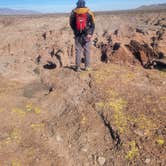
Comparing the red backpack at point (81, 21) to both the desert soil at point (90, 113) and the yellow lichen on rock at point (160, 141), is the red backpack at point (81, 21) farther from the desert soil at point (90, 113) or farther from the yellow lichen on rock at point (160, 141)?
the yellow lichen on rock at point (160, 141)

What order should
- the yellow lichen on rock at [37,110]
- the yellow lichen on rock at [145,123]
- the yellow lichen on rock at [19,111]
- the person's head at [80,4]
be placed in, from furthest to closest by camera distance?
the person's head at [80,4] → the yellow lichen on rock at [37,110] → the yellow lichen on rock at [19,111] → the yellow lichen on rock at [145,123]

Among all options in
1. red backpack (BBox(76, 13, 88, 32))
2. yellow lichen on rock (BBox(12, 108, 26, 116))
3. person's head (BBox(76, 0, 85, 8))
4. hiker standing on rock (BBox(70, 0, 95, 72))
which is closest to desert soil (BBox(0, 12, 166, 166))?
yellow lichen on rock (BBox(12, 108, 26, 116))

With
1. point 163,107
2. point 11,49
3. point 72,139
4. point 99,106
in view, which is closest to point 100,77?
point 99,106

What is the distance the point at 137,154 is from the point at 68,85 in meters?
3.23

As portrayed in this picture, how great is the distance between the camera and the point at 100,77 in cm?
792

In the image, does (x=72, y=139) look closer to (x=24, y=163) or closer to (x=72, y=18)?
(x=24, y=163)

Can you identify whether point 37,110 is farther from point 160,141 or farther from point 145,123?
point 160,141

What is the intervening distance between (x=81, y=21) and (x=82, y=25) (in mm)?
111

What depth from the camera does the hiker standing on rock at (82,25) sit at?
808 centimetres

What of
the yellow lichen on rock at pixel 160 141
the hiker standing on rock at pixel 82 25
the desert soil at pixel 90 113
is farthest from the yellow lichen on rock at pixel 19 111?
the yellow lichen on rock at pixel 160 141

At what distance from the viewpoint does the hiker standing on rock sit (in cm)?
808

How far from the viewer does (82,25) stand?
8.20 meters

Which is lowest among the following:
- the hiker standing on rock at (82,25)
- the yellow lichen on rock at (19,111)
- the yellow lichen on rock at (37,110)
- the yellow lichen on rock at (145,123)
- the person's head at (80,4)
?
the yellow lichen on rock at (37,110)

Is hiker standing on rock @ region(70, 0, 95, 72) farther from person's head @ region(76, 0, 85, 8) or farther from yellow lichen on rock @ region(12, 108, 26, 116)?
yellow lichen on rock @ region(12, 108, 26, 116)
